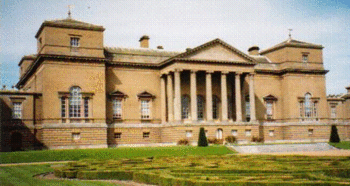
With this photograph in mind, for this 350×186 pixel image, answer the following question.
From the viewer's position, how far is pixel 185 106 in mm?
52406

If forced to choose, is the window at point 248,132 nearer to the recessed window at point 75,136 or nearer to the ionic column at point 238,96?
the ionic column at point 238,96

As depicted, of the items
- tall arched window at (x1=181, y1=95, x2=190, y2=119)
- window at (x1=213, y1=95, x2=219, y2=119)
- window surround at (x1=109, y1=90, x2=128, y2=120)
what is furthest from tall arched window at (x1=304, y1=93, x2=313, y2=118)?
window surround at (x1=109, y1=90, x2=128, y2=120)

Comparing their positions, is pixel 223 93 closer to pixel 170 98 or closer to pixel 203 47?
pixel 203 47

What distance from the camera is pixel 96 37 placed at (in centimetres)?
4709

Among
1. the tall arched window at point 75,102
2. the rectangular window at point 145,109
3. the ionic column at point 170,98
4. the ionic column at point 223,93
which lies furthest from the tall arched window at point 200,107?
the tall arched window at point 75,102

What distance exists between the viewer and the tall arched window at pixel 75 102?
45688mm

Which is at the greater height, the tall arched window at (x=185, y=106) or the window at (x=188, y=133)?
the tall arched window at (x=185, y=106)

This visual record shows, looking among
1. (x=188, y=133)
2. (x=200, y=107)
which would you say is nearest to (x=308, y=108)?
(x=200, y=107)

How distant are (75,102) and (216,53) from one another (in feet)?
58.3

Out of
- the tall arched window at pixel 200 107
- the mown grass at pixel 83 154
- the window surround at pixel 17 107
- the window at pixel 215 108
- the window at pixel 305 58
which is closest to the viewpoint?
the mown grass at pixel 83 154

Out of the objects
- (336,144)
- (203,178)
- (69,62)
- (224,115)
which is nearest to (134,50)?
(69,62)

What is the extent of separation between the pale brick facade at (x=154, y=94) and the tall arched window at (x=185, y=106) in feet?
0.41

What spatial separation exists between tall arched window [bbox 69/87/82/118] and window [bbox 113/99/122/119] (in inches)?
183

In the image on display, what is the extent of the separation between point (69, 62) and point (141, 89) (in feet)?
31.4
